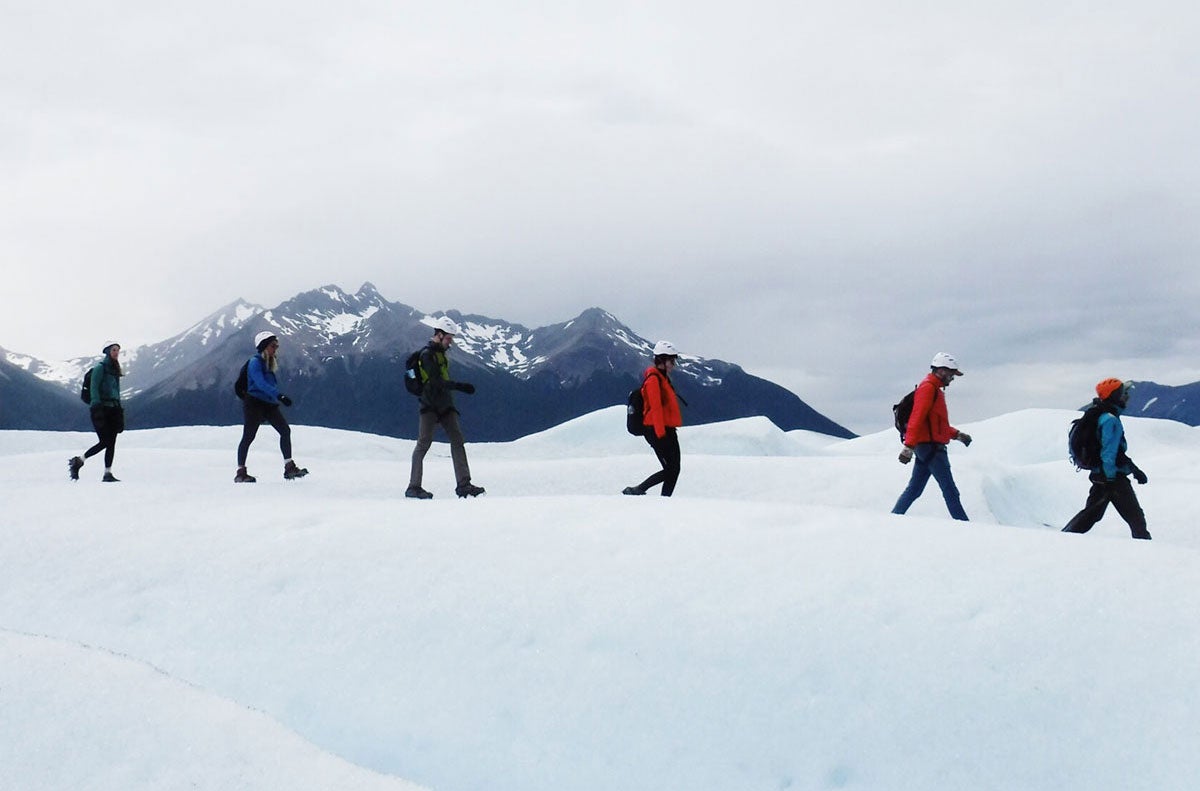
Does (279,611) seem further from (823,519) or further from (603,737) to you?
(823,519)

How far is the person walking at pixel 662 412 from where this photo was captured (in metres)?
9.58

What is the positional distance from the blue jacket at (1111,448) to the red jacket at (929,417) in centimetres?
135

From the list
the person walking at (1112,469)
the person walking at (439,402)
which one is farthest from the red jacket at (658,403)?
the person walking at (1112,469)

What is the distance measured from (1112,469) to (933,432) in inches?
65.8

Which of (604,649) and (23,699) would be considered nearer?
(23,699)

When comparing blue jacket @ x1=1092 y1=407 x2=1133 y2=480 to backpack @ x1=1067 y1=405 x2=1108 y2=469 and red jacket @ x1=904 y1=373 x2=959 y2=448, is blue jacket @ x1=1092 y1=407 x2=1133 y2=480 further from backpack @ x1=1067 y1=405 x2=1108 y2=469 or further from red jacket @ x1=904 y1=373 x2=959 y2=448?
red jacket @ x1=904 y1=373 x2=959 y2=448

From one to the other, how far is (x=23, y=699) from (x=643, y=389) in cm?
670

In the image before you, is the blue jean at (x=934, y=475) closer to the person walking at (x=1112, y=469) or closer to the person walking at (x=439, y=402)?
the person walking at (x=1112, y=469)

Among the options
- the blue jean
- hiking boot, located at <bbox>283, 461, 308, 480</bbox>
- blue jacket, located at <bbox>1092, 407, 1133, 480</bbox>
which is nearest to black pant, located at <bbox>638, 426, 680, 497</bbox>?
the blue jean

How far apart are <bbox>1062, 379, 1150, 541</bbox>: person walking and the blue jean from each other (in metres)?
1.07

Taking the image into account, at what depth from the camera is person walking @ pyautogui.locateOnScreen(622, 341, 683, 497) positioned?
31.4 ft

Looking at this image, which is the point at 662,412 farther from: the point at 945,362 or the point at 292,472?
the point at 292,472

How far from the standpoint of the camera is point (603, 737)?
489 centimetres

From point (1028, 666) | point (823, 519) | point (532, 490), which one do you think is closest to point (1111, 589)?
point (1028, 666)
